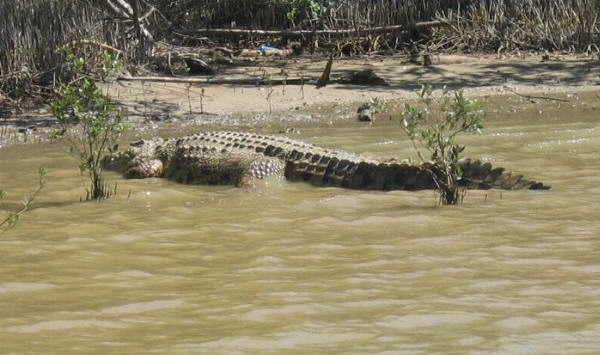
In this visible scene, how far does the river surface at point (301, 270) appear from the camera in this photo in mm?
4707

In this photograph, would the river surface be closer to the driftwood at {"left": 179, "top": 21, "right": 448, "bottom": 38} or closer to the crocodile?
the crocodile

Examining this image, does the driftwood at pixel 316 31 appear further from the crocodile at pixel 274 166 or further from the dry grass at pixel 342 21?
the crocodile at pixel 274 166

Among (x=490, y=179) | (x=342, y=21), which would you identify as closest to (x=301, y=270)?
(x=490, y=179)

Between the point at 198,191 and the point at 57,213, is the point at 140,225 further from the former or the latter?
the point at 198,191

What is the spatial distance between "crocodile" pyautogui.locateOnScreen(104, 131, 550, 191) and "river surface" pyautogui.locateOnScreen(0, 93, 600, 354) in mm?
154

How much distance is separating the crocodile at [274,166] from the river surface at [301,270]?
0.15 metres

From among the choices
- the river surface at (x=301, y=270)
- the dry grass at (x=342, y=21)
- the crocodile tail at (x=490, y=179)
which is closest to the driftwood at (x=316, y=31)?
the dry grass at (x=342, y=21)

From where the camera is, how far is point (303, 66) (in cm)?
1523

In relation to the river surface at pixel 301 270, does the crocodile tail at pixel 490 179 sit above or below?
above

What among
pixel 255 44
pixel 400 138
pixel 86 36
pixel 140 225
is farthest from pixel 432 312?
pixel 255 44

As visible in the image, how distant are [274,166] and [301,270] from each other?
10.6ft

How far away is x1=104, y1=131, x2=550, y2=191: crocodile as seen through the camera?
8141 millimetres

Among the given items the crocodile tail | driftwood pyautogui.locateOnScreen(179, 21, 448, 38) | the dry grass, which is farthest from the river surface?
driftwood pyautogui.locateOnScreen(179, 21, 448, 38)

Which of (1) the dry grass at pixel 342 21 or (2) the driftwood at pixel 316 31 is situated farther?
(2) the driftwood at pixel 316 31
